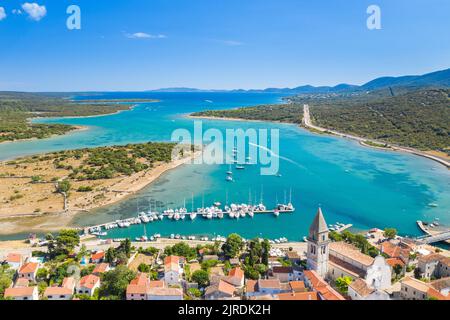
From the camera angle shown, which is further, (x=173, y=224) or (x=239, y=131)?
(x=239, y=131)

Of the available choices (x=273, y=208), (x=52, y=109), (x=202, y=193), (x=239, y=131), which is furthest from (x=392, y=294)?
(x=52, y=109)

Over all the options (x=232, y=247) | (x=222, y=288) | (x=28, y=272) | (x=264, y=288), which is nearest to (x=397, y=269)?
(x=264, y=288)

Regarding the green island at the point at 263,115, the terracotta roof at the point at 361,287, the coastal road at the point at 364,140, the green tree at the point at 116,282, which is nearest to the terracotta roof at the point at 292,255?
the terracotta roof at the point at 361,287

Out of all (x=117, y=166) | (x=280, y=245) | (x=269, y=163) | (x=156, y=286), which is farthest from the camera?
(x=269, y=163)

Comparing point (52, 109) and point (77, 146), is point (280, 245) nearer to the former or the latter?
point (77, 146)

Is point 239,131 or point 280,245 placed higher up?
point 239,131

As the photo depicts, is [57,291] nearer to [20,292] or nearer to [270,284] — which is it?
[20,292]
